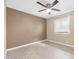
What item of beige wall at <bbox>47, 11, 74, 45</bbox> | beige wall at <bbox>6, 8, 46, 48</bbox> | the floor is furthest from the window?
the floor

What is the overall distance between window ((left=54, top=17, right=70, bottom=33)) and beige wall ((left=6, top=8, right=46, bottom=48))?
1356mm

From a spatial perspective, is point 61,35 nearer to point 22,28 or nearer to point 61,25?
point 61,25

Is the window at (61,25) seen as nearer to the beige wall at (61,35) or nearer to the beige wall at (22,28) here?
the beige wall at (61,35)

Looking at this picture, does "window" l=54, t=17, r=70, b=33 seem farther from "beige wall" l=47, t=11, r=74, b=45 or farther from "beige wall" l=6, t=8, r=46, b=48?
"beige wall" l=6, t=8, r=46, b=48

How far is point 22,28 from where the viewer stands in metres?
5.34

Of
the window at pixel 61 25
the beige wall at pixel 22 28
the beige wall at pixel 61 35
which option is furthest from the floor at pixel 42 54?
the window at pixel 61 25

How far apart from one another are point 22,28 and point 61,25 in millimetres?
2895

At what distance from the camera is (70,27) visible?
Result: 198 inches

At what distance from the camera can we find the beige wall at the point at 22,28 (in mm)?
4438

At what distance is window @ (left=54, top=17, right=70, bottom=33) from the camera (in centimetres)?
536

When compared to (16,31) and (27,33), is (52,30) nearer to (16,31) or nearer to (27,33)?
(27,33)

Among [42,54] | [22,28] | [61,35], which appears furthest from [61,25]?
[42,54]
